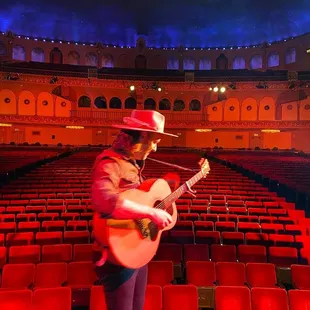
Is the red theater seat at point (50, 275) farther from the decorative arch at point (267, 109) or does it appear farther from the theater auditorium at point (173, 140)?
the decorative arch at point (267, 109)

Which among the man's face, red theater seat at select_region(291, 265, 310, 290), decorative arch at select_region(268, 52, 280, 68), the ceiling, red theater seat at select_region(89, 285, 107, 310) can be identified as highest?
the ceiling

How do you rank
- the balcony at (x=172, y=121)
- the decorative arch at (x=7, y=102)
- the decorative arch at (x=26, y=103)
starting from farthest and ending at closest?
the decorative arch at (x=26, y=103) < the balcony at (x=172, y=121) < the decorative arch at (x=7, y=102)

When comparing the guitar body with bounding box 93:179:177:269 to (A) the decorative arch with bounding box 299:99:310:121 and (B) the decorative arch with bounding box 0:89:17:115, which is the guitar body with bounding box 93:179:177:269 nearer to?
(B) the decorative arch with bounding box 0:89:17:115

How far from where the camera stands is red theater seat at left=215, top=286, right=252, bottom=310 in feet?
11.1

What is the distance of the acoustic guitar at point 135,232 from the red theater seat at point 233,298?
1641 mm

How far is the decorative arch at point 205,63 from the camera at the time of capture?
33.2 metres

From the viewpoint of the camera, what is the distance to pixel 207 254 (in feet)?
16.3

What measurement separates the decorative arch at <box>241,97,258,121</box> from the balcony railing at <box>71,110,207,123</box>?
9.98 ft

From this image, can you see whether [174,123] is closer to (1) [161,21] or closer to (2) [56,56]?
(2) [56,56]

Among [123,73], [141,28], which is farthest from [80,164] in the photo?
[141,28]

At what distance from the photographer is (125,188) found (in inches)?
81.1

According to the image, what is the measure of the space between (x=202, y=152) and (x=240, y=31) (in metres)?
17.6

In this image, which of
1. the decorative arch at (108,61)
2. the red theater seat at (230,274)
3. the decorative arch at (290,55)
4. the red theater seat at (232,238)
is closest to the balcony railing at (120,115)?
the decorative arch at (108,61)

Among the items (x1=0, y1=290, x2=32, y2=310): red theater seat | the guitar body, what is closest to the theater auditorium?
(x1=0, y1=290, x2=32, y2=310): red theater seat
